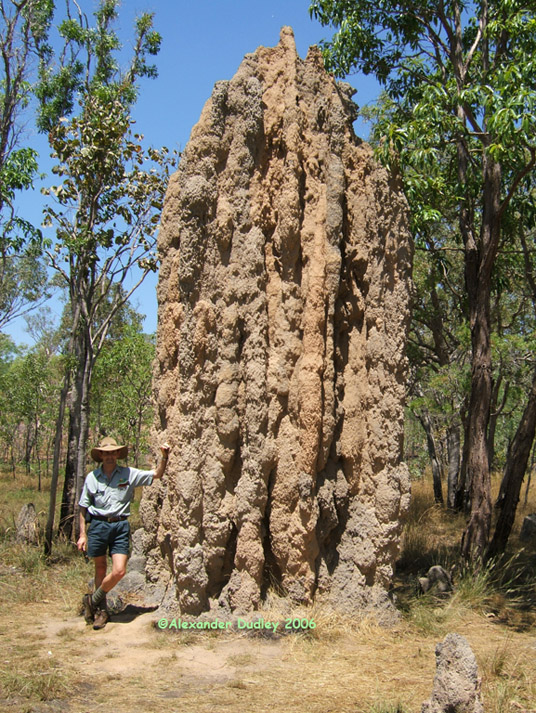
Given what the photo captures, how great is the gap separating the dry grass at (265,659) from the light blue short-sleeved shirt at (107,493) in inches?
36.3

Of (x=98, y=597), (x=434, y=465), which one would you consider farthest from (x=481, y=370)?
(x=434, y=465)

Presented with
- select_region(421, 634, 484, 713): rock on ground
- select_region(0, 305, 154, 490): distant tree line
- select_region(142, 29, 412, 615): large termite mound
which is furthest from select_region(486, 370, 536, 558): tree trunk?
select_region(0, 305, 154, 490): distant tree line

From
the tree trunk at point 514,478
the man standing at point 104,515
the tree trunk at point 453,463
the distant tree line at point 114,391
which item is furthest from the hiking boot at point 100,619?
the tree trunk at point 453,463

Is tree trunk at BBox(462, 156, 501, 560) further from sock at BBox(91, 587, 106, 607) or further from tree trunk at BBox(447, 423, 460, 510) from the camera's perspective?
tree trunk at BBox(447, 423, 460, 510)

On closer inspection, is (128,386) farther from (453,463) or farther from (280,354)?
(280,354)

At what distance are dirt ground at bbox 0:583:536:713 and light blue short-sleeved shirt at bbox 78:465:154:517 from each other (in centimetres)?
90

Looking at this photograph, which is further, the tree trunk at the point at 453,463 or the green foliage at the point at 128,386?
the green foliage at the point at 128,386

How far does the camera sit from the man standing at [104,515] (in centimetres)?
548

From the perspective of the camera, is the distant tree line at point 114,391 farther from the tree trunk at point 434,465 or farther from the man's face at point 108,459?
the man's face at point 108,459

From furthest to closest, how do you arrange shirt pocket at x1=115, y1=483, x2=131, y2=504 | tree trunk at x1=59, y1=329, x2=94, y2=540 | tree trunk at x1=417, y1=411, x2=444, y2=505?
tree trunk at x1=417, y1=411, x2=444, y2=505 < tree trunk at x1=59, y1=329, x2=94, y2=540 < shirt pocket at x1=115, y1=483, x2=131, y2=504

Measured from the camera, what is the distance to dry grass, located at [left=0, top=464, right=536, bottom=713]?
400cm

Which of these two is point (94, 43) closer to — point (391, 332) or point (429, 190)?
point (429, 190)

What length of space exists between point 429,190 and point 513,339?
10.1 ft

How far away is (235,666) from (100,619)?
1.36 metres
